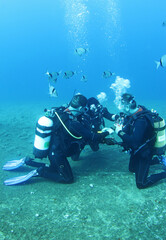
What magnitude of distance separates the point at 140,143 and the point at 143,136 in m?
0.20

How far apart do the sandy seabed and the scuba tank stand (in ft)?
2.88

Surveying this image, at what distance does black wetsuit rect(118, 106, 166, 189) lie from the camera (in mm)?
4250

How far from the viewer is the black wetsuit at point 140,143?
13.9ft

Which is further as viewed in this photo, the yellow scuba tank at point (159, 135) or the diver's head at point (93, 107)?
the diver's head at point (93, 107)

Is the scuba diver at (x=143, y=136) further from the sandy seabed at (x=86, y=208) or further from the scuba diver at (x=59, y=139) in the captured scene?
the scuba diver at (x=59, y=139)

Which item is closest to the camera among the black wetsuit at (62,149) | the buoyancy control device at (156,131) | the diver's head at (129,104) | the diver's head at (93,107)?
the buoyancy control device at (156,131)

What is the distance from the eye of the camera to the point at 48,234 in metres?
3.17

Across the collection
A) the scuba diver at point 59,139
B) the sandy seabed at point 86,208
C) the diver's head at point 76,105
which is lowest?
the sandy seabed at point 86,208

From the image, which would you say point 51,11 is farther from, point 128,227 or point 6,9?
point 128,227

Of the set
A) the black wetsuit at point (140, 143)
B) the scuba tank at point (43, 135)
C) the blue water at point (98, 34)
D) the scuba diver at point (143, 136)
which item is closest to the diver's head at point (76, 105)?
the scuba tank at point (43, 135)

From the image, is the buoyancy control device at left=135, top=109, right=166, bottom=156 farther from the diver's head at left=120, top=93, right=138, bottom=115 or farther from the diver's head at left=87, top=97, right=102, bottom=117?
the diver's head at left=87, top=97, right=102, bottom=117

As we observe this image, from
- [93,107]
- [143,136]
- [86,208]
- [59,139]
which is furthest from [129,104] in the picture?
[86,208]

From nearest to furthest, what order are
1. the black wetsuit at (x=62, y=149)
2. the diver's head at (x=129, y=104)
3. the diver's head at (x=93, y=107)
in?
1. the diver's head at (x=129, y=104)
2. the black wetsuit at (x=62, y=149)
3. the diver's head at (x=93, y=107)

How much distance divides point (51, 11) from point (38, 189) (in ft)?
576
